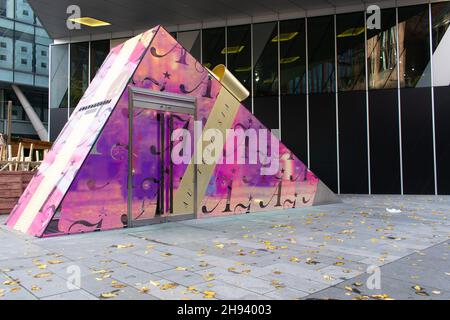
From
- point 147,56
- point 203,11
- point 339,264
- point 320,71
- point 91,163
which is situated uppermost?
point 203,11

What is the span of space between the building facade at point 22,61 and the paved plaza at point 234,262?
3418cm

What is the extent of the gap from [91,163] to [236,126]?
421cm

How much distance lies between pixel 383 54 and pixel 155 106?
42.5 ft

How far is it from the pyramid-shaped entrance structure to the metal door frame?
0.9 inches

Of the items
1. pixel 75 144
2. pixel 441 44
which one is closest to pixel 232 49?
pixel 441 44

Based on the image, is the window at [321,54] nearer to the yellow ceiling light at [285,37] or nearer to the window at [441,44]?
the yellow ceiling light at [285,37]

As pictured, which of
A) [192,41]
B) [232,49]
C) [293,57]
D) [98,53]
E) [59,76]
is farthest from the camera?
[59,76]

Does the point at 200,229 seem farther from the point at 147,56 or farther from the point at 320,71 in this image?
the point at 320,71

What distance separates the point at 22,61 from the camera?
126ft

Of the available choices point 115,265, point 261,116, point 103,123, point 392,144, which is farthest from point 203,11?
point 115,265

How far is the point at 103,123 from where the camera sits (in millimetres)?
8234

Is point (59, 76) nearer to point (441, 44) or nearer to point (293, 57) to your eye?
point (293, 57)

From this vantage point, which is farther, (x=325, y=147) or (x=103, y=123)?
(x=325, y=147)

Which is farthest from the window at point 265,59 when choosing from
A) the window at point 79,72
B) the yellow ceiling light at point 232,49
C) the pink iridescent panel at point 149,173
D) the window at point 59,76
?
the window at point 59,76
